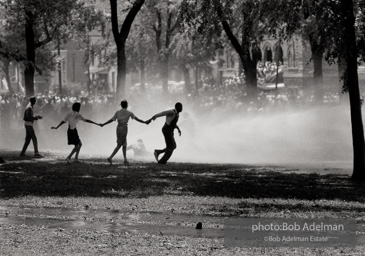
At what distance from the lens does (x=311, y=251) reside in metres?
11.5

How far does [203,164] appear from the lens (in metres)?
27.4

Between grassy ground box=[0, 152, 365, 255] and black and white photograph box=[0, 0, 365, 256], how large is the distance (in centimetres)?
3

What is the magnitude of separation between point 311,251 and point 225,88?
45.1 m

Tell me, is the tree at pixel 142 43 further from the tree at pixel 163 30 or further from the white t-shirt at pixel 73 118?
the white t-shirt at pixel 73 118

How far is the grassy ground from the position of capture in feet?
38.7

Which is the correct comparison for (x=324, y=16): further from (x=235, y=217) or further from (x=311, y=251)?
(x=311, y=251)

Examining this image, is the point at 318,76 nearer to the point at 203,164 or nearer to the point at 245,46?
the point at 245,46

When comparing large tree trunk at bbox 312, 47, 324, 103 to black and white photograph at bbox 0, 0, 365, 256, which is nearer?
black and white photograph at bbox 0, 0, 365, 256

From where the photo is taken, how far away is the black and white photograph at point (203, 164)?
41.5 ft

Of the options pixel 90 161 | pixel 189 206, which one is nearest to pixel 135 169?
pixel 90 161

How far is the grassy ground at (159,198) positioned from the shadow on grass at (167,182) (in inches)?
0.7

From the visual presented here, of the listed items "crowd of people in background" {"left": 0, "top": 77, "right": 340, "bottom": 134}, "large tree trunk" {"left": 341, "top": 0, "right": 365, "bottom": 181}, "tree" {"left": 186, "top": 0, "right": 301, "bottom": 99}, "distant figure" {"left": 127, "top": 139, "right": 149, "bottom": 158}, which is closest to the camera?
"large tree trunk" {"left": 341, "top": 0, "right": 365, "bottom": 181}

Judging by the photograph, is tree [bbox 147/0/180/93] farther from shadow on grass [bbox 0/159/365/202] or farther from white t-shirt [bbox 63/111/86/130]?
shadow on grass [bbox 0/159/365/202]

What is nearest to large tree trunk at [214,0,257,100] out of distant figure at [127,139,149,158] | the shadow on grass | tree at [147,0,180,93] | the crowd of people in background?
the crowd of people in background
